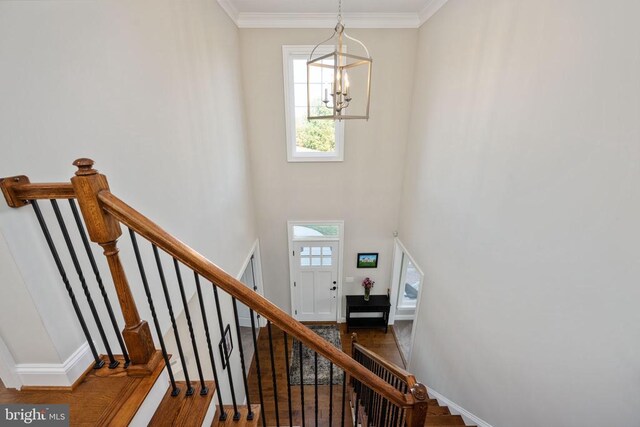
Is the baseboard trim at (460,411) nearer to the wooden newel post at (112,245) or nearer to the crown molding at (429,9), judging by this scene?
the wooden newel post at (112,245)

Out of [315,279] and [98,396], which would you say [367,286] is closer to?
[315,279]

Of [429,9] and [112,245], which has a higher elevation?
[429,9]

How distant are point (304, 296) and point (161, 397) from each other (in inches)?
168

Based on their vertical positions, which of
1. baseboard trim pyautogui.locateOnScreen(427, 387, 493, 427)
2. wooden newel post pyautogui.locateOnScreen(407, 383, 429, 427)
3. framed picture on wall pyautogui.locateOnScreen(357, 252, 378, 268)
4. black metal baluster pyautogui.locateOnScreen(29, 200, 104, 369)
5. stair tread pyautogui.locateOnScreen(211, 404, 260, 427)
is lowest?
baseboard trim pyautogui.locateOnScreen(427, 387, 493, 427)

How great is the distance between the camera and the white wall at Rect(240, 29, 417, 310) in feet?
12.7

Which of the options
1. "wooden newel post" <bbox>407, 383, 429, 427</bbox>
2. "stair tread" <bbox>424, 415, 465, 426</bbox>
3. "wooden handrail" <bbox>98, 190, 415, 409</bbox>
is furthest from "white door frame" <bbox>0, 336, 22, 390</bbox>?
"stair tread" <bbox>424, 415, 465, 426</bbox>

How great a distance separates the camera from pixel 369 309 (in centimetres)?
514

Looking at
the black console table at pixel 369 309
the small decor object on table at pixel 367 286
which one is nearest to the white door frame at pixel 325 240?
the black console table at pixel 369 309

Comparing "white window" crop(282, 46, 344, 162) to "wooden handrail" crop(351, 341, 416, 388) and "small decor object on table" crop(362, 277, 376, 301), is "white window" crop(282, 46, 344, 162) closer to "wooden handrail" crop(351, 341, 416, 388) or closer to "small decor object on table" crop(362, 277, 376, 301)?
"small decor object on table" crop(362, 277, 376, 301)

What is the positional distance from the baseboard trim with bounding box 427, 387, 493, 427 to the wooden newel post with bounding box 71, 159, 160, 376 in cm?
298

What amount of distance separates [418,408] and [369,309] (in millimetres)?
4072

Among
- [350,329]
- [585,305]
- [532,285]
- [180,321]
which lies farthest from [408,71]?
[350,329]

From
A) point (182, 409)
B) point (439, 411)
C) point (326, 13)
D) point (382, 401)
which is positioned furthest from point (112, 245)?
point (326, 13)

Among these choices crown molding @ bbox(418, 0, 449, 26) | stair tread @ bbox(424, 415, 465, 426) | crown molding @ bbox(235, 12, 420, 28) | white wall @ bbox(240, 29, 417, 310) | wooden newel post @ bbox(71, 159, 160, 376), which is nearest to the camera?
wooden newel post @ bbox(71, 159, 160, 376)
